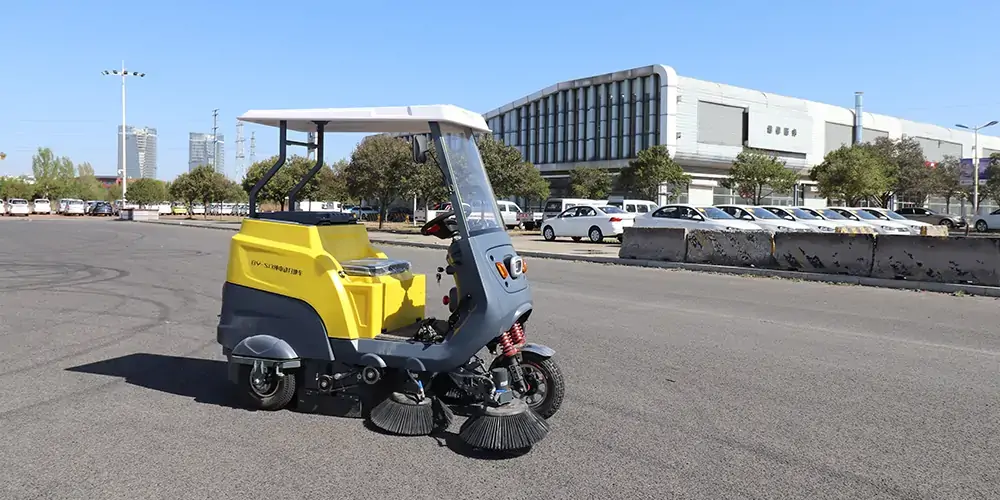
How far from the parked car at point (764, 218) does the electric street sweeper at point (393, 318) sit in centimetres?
2049

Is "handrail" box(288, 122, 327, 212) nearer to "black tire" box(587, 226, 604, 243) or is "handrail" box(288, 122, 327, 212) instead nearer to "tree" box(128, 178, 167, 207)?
"black tire" box(587, 226, 604, 243)

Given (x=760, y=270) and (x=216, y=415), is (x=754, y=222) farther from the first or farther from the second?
(x=216, y=415)

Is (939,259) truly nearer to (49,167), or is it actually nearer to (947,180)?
(947,180)

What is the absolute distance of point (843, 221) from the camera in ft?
90.7

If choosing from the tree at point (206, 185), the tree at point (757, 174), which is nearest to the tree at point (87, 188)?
the tree at point (206, 185)

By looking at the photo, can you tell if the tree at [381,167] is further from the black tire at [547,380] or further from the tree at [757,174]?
the black tire at [547,380]

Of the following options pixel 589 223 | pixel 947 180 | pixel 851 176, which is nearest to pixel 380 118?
pixel 589 223

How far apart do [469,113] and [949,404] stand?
4.27 meters

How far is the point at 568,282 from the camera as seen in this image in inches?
571

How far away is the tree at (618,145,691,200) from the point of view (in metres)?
53.6

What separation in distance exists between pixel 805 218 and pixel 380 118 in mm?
A: 25663

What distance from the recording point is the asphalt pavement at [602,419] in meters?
3.94

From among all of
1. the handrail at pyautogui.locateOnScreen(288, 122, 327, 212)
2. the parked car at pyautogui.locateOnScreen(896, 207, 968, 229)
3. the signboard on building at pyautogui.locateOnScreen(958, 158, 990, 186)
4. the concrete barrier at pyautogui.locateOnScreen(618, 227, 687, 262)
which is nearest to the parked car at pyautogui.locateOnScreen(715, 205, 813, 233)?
the concrete barrier at pyautogui.locateOnScreen(618, 227, 687, 262)

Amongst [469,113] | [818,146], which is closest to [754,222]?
[469,113]
